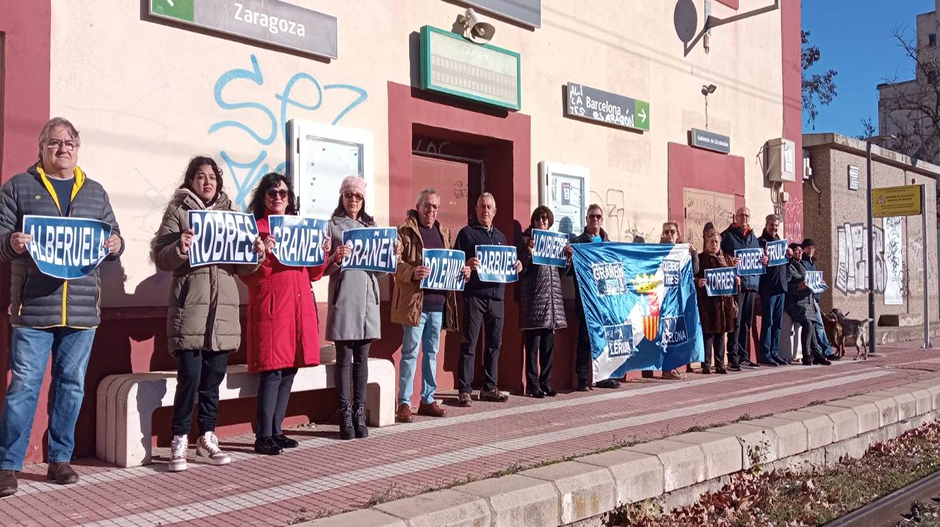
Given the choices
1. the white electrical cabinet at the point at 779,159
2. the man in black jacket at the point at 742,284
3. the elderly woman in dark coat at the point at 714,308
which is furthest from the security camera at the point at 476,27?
the white electrical cabinet at the point at 779,159

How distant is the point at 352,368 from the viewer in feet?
22.4

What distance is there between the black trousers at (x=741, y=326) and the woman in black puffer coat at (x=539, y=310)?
402 centimetres

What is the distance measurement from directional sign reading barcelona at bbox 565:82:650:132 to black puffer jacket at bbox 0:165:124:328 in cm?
652

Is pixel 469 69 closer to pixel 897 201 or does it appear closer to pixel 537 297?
pixel 537 297

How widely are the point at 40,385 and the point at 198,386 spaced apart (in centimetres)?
104

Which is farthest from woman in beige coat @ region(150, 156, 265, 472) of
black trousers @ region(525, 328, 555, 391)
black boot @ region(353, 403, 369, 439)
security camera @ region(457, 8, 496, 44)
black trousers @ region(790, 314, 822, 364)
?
black trousers @ region(790, 314, 822, 364)

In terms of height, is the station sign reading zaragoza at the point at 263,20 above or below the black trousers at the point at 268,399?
above

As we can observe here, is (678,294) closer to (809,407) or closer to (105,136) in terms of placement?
(809,407)

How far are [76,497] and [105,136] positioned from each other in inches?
107

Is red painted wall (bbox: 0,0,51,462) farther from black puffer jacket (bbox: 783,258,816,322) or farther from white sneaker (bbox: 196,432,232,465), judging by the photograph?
black puffer jacket (bbox: 783,258,816,322)

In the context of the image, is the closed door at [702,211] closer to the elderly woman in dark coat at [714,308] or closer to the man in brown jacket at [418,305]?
the elderly woman in dark coat at [714,308]

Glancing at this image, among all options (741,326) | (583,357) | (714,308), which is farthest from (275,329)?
(741,326)

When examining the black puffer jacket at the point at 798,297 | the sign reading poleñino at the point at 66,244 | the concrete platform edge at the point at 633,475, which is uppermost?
the sign reading poleñino at the point at 66,244

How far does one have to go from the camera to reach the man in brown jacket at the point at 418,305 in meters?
7.55
